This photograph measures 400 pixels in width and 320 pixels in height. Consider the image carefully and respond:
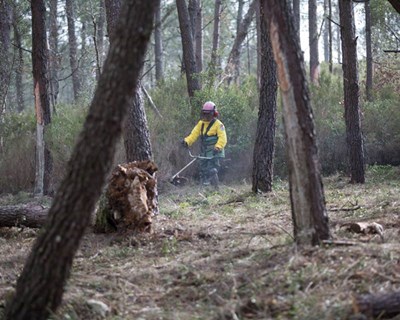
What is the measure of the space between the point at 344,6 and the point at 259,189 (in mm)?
3741

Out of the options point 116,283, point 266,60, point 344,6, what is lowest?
point 116,283

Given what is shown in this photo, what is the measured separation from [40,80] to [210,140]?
3.89 metres

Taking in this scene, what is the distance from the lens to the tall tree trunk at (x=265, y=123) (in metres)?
11.4

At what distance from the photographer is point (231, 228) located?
27.9 ft

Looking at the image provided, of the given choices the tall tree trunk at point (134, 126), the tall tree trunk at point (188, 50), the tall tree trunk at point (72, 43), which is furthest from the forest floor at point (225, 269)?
the tall tree trunk at point (72, 43)

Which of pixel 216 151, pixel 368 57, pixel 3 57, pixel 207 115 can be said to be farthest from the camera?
pixel 368 57

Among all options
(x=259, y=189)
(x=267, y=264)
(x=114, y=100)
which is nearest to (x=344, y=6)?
(x=259, y=189)

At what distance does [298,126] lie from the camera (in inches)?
220

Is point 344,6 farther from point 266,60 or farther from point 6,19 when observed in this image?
point 6,19

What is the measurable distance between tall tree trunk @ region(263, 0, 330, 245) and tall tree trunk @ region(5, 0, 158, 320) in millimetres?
1579

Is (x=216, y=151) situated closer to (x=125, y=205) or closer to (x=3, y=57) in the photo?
(x=3, y=57)

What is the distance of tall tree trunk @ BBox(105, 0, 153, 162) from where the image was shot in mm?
9898

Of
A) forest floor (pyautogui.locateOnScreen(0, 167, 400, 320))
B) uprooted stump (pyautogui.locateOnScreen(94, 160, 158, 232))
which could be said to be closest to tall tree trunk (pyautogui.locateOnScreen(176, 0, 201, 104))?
forest floor (pyautogui.locateOnScreen(0, 167, 400, 320))

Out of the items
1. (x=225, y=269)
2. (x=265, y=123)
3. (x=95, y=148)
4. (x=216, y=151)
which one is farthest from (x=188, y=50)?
(x=95, y=148)
